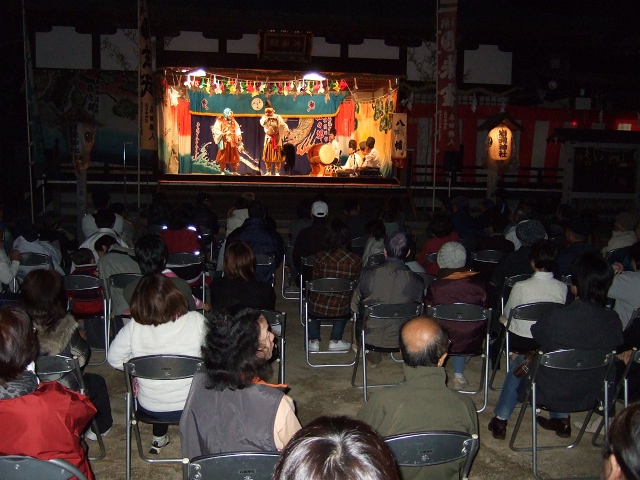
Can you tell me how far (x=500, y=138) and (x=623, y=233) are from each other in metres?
5.24

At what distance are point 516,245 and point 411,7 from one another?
768 centimetres

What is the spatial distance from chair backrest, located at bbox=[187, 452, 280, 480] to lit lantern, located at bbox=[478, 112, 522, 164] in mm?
9538

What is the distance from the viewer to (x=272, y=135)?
49.3 ft

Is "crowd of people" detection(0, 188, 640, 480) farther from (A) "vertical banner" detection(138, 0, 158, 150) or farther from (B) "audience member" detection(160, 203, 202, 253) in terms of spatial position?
(A) "vertical banner" detection(138, 0, 158, 150)

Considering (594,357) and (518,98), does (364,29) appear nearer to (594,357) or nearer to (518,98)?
(518,98)

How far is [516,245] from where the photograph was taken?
626 centimetres

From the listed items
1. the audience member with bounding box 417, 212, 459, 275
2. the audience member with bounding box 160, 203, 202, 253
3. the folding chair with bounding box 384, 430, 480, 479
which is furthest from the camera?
the audience member with bounding box 160, 203, 202, 253

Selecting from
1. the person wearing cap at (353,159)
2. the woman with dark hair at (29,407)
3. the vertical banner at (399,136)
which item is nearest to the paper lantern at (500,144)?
the vertical banner at (399,136)

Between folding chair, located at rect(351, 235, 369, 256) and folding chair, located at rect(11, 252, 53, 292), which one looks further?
folding chair, located at rect(351, 235, 369, 256)

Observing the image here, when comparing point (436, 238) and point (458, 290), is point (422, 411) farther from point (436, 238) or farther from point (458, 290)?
point (436, 238)

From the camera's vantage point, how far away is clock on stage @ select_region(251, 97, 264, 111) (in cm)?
1536

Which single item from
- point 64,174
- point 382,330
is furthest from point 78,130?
point 382,330

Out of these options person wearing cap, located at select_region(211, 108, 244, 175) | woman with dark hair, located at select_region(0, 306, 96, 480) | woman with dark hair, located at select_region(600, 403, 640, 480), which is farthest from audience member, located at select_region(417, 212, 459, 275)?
person wearing cap, located at select_region(211, 108, 244, 175)

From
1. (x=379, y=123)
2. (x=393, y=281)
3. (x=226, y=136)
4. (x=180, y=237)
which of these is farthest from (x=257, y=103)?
(x=393, y=281)
